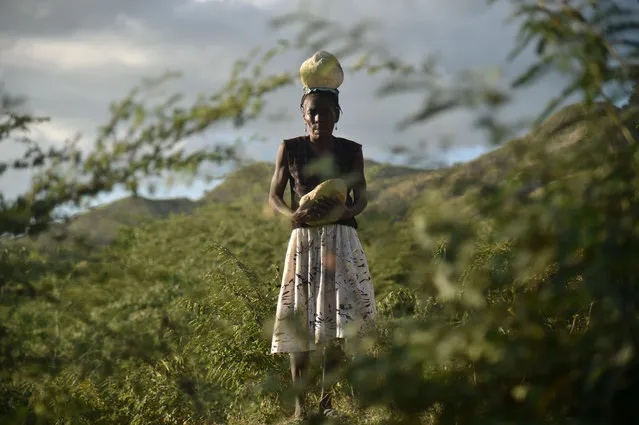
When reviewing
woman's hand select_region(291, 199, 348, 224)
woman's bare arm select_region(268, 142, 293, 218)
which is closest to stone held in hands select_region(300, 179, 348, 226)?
woman's hand select_region(291, 199, 348, 224)

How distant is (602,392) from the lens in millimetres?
1522

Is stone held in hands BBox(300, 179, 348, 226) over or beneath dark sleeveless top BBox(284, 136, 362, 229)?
beneath

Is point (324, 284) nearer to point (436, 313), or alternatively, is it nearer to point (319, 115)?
point (319, 115)

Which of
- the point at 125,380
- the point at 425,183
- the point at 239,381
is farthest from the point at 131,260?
the point at 425,183

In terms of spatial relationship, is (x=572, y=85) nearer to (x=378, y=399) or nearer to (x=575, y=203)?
(x=575, y=203)

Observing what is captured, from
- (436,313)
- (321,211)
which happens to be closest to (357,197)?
(321,211)

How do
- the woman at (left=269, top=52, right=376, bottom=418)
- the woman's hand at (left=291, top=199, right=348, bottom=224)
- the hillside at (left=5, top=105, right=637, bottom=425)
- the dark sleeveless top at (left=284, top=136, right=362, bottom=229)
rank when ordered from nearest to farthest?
the hillside at (left=5, top=105, right=637, bottom=425), the woman's hand at (left=291, top=199, right=348, bottom=224), the woman at (left=269, top=52, right=376, bottom=418), the dark sleeveless top at (left=284, top=136, right=362, bottom=229)

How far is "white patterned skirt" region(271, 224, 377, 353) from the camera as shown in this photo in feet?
16.4

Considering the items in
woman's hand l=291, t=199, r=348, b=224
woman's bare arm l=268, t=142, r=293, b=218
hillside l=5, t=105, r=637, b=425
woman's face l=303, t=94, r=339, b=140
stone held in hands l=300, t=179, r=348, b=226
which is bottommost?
hillside l=5, t=105, r=637, b=425

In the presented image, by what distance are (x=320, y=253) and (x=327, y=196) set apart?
0.47 metres

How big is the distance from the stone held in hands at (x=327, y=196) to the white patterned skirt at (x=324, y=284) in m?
0.24

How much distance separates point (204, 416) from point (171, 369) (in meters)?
0.51

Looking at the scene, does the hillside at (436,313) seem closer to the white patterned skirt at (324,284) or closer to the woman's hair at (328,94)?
the white patterned skirt at (324,284)

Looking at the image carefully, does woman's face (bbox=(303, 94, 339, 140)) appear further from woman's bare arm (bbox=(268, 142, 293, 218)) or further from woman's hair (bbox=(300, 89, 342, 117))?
woman's bare arm (bbox=(268, 142, 293, 218))
